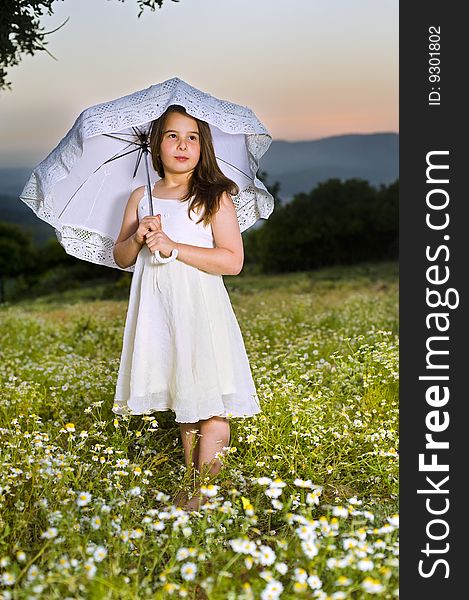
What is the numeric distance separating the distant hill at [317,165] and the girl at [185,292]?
1773 centimetres

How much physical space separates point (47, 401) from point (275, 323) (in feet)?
10.9

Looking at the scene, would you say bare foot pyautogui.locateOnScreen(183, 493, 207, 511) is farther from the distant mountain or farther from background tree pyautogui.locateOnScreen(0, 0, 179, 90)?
the distant mountain

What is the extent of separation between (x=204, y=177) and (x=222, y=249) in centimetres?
41

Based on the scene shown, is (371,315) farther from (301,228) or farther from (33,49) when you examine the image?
(301,228)

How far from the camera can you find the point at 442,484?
3.79 m

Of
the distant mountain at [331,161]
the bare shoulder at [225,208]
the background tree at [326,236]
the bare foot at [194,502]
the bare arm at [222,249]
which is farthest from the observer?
the distant mountain at [331,161]

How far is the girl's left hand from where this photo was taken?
13.5ft

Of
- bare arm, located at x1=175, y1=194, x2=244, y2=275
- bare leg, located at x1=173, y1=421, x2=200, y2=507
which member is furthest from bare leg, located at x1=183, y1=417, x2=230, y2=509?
bare arm, located at x1=175, y1=194, x2=244, y2=275

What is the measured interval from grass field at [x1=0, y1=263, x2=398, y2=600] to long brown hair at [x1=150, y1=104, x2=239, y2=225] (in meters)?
1.18

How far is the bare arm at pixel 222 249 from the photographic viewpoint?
13.8 feet

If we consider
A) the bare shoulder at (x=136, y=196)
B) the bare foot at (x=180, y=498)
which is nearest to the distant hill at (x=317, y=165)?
the bare shoulder at (x=136, y=196)

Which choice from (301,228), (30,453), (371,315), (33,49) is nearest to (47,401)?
(30,453)

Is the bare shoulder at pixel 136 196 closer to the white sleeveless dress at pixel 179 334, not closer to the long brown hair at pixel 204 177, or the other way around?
the white sleeveless dress at pixel 179 334

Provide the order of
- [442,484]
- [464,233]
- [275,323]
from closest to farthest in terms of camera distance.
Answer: [442,484] → [464,233] → [275,323]
